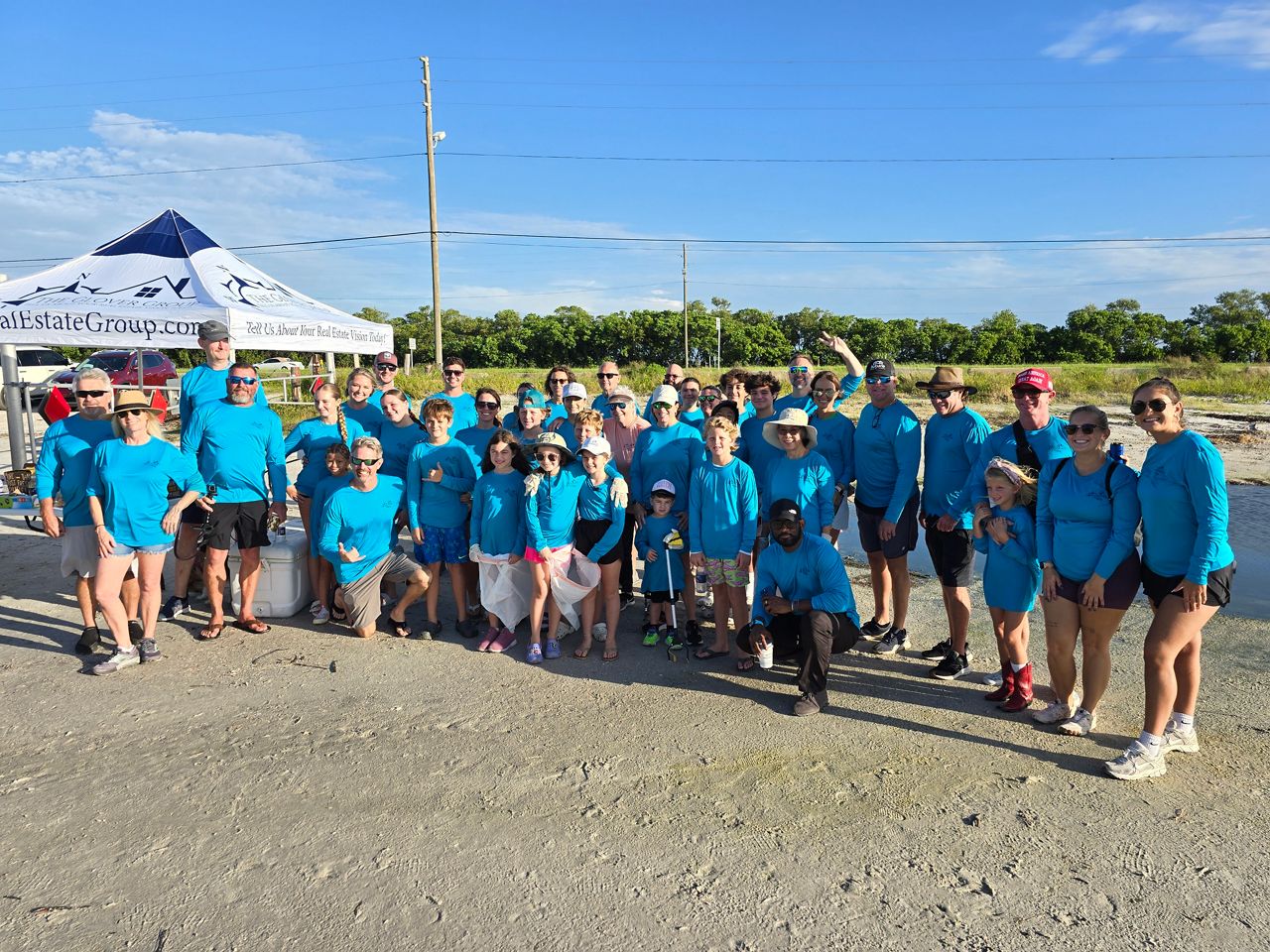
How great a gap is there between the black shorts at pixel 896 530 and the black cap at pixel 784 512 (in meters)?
0.84

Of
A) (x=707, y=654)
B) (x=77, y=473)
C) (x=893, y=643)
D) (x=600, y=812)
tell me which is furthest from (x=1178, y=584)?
(x=77, y=473)

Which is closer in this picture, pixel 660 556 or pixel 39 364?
pixel 660 556

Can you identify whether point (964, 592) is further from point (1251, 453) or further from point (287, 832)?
point (1251, 453)

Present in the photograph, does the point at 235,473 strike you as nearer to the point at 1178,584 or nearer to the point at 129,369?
the point at 1178,584

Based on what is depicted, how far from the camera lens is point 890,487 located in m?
5.61

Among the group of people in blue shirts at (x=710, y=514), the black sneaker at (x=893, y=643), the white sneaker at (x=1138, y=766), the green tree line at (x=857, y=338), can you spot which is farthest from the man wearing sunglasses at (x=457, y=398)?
the green tree line at (x=857, y=338)

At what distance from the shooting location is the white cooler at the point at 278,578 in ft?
20.9

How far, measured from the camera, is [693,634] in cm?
591

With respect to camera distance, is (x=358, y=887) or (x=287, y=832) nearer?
(x=358, y=887)

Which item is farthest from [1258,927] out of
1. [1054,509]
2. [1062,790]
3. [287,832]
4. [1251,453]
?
[1251,453]

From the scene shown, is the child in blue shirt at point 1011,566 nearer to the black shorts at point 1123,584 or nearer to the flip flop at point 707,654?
the black shorts at point 1123,584

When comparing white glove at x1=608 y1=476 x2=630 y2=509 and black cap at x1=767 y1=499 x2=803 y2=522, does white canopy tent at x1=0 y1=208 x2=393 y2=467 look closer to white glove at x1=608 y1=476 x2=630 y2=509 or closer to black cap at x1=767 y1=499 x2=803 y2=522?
white glove at x1=608 y1=476 x2=630 y2=509

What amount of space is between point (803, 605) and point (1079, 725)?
158 centimetres

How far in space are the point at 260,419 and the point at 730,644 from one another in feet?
12.7
